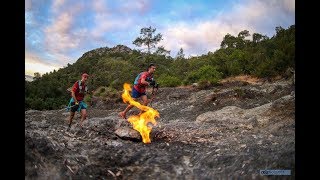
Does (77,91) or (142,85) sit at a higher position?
(142,85)

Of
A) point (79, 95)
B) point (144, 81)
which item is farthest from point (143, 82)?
point (79, 95)

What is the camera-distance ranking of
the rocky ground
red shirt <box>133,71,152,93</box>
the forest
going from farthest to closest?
the forest → red shirt <box>133,71,152,93</box> → the rocky ground

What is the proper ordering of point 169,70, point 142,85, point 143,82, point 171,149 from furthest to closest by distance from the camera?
point 169,70, point 142,85, point 143,82, point 171,149

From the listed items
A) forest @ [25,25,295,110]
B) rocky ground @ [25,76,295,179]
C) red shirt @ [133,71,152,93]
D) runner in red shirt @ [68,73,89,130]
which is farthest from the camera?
forest @ [25,25,295,110]

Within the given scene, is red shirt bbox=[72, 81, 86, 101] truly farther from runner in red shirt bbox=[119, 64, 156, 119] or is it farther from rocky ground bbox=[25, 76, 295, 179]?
runner in red shirt bbox=[119, 64, 156, 119]

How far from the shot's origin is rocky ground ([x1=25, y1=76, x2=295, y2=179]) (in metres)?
6.62

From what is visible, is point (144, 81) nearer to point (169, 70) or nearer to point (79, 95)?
point (79, 95)

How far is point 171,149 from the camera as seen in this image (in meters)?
8.16

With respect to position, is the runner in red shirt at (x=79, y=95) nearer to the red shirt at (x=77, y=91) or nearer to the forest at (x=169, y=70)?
the red shirt at (x=77, y=91)

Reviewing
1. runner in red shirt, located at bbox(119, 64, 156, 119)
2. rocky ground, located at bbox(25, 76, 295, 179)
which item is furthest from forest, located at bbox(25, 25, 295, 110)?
runner in red shirt, located at bbox(119, 64, 156, 119)
